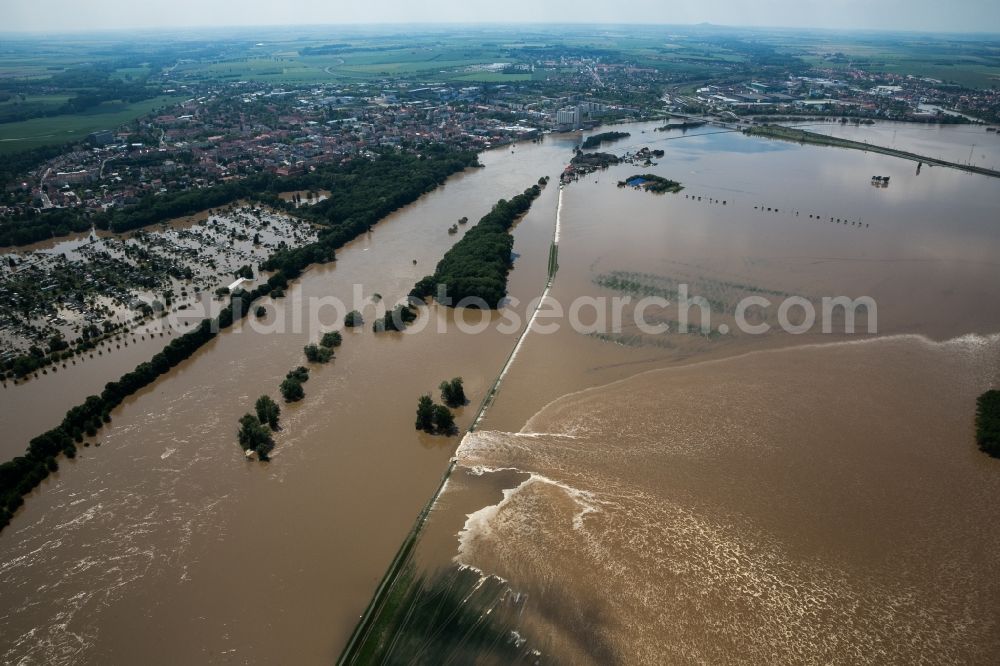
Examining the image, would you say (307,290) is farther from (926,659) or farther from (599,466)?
(926,659)

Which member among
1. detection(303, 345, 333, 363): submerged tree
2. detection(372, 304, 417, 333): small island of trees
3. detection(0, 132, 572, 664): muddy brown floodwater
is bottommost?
detection(0, 132, 572, 664): muddy brown floodwater

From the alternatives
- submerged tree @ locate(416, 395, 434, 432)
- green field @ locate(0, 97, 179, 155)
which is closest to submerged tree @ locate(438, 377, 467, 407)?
submerged tree @ locate(416, 395, 434, 432)

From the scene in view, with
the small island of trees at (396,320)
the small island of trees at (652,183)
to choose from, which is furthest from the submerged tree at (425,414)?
the small island of trees at (652,183)

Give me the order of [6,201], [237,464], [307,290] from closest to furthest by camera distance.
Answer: [237,464], [307,290], [6,201]

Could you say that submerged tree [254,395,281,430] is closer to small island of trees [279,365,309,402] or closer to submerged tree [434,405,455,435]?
small island of trees [279,365,309,402]

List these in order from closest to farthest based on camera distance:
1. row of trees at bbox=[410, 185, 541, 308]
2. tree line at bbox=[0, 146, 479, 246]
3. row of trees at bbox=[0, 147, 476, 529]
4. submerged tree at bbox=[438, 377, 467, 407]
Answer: row of trees at bbox=[0, 147, 476, 529]
submerged tree at bbox=[438, 377, 467, 407]
row of trees at bbox=[410, 185, 541, 308]
tree line at bbox=[0, 146, 479, 246]

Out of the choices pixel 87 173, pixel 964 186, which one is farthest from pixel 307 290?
pixel 964 186
